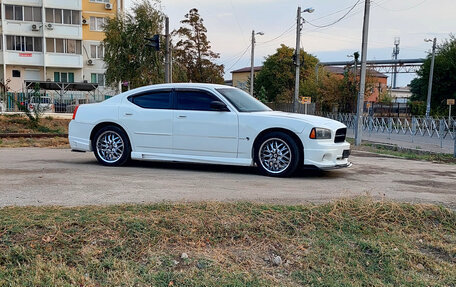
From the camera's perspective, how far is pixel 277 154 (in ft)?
23.5

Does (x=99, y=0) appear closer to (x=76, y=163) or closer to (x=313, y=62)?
(x=313, y=62)

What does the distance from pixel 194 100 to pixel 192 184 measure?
207 centimetres

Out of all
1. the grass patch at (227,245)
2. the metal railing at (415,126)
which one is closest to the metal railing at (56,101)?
the metal railing at (415,126)

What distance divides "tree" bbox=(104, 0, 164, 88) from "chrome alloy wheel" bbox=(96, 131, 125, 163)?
2369 centimetres

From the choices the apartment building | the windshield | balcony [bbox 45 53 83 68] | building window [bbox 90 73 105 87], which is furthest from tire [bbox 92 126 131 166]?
building window [bbox 90 73 105 87]

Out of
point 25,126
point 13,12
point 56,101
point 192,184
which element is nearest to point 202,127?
point 192,184

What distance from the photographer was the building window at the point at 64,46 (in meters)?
45.0

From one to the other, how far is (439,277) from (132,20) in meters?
31.5

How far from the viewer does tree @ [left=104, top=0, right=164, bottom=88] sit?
31375 mm

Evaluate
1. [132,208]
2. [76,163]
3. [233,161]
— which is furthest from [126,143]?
[132,208]

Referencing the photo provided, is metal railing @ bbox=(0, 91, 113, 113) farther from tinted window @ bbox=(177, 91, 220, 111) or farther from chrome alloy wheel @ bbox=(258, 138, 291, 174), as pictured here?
chrome alloy wheel @ bbox=(258, 138, 291, 174)

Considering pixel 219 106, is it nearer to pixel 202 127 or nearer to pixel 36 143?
pixel 202 127

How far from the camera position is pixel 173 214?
4.27m

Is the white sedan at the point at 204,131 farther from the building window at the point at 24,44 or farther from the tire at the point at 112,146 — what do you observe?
the building window at the point at 24,44
